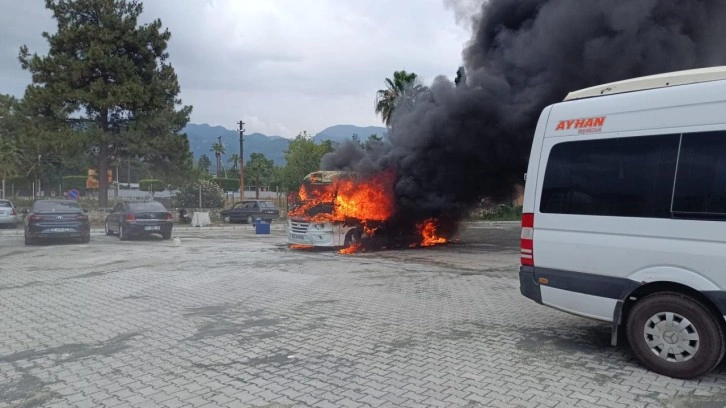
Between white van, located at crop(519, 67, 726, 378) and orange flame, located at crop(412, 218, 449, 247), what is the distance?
37.4 feet

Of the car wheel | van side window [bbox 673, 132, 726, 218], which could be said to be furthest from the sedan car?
van side window [bbox 673, 132, 726, 218]

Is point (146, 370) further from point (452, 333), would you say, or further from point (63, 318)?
point (452, 333)

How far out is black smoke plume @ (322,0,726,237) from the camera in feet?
44.5

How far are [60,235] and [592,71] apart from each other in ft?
54.5

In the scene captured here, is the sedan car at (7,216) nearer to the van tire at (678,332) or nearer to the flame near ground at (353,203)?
the flame near ground at (353,203)

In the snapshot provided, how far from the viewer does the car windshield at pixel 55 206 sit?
16.0 metres

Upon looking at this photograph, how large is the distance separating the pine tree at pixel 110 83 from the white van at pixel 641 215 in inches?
988

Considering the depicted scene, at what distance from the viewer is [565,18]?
563 inches

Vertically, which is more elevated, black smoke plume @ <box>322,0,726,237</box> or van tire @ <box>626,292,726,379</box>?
black smoke plume @ <box>322,0,726,237</box>

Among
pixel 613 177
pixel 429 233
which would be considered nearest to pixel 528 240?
pixel 613 177

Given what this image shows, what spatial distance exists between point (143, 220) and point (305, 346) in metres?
14.5

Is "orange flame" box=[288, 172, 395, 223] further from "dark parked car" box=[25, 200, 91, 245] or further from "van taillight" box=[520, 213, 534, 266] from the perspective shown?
"van taillight" box=[520, 213, 534, 266]

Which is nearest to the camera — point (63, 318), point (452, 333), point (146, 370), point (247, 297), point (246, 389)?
point (246, 389)

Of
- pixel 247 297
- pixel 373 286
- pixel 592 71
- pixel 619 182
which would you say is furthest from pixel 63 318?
pixel 592 71
